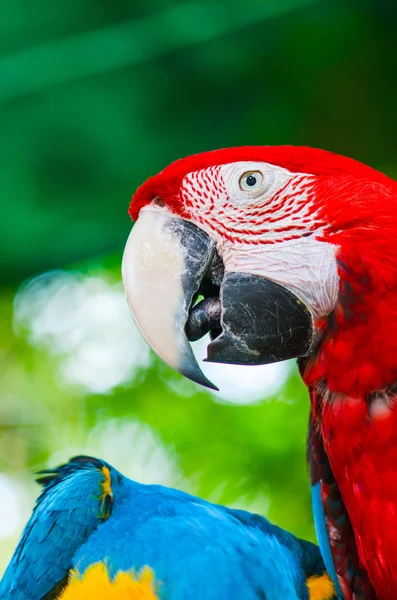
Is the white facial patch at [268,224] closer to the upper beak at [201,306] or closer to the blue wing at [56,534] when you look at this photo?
the upper beak at [201,306]

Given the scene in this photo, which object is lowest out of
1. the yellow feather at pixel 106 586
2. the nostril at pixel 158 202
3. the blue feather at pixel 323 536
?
the blue feather at pixel 323 536

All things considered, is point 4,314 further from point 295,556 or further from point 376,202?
point 376,202

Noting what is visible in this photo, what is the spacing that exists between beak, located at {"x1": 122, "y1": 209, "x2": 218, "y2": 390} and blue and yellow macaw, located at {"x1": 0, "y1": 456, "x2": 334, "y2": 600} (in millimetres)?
338

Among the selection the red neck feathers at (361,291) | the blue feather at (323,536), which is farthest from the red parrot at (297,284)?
the blue feather at (323,536)

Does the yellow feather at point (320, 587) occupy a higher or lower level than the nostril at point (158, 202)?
lower

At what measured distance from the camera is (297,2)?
2.03 m

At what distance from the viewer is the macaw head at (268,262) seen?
4.10 ft

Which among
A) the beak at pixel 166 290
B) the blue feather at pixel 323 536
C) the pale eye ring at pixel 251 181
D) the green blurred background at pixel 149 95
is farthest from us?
the green blurred background at pixel 149 95

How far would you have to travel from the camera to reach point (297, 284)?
130cm

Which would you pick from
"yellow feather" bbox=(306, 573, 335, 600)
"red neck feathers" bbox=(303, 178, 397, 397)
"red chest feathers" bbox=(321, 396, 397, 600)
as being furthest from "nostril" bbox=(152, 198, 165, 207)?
"yellow feather" bbox=(306, 573, 335, 600)

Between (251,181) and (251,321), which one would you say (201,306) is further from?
(251,181)

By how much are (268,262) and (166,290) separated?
215 mm

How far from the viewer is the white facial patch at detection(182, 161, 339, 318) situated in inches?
51.2

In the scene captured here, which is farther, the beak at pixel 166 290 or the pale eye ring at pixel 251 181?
the pale eye ring at pixel 251 181
